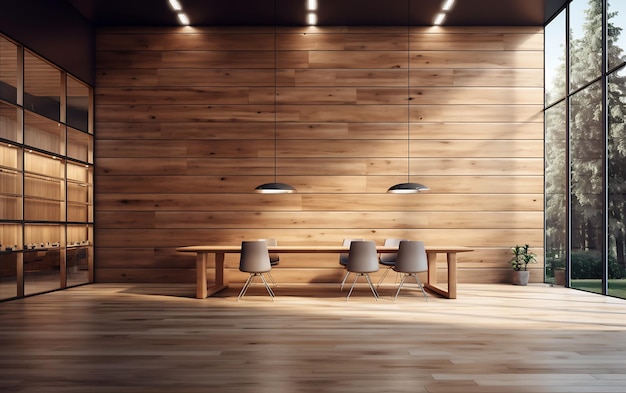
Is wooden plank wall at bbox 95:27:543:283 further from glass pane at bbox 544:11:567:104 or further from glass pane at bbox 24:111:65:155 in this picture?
glass pane at bbox 24:111:65:155

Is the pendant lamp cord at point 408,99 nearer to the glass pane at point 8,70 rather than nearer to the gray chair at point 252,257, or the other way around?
the gray chair at point 252,257

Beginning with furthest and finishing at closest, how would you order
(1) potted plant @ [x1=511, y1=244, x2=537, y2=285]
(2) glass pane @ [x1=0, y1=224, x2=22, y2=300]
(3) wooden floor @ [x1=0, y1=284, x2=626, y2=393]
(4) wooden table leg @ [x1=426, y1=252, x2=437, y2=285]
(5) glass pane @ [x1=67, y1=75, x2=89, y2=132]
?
(1) potted plant @ [x1=511, y1=244, x2=537, y2=285] < (5) glass pane @ [x1=67, y1=75, x2=89, y2=132] < (4) wooden table leg @ [x1=426, y1=252, x2=437, y2=285] < (2) glass pane @ [x1=0, y1=224, x2=22, y2=300] < (3) wooden floor @ [x1=0, y1=284, x2=626, y2=393]

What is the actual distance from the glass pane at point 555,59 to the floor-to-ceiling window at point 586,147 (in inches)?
A: 0.6

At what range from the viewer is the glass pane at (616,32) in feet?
21.2

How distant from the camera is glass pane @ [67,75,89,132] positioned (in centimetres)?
765

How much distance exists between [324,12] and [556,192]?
13.9 ft

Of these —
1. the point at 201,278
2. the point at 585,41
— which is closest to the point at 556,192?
the point at 585,41

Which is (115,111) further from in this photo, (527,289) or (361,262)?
(527,289)

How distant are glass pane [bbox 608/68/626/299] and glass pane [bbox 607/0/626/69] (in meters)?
0.17

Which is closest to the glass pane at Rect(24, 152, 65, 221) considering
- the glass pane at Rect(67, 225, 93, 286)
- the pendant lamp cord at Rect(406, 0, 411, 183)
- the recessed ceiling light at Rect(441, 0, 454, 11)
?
the glass pane at Rect(67, 225, 93, 286)

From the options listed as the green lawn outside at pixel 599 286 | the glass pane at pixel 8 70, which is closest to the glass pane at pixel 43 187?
the glass pane at pixel 8 70

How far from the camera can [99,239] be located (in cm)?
830

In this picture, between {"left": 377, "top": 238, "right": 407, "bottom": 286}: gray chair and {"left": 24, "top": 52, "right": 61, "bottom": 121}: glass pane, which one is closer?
{"left": 24, "top": 52, "right": 61, "bottom": 121}: glass pane

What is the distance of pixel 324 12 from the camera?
313 inches
